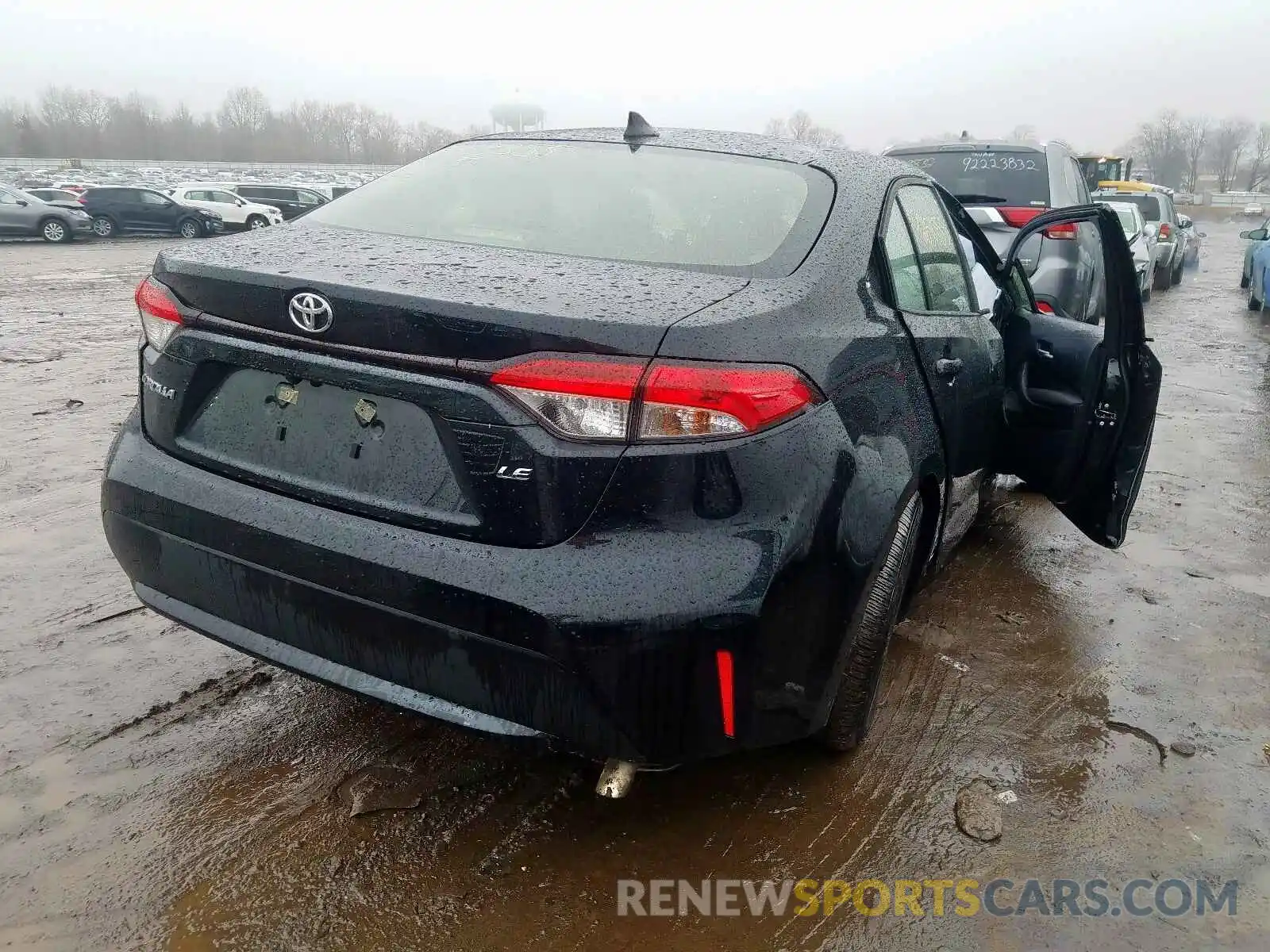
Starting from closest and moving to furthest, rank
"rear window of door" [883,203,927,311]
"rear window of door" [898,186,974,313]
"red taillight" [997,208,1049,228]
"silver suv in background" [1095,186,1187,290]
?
1. "rear window of door" [883,203,927,311]
2. "rear window of door" [898,186,974,313]
3. "red taillight" [997,208,1049,228]
4. "silver suv in background" [1095,186,1187,290]

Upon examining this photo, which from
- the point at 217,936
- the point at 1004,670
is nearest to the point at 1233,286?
the point at 1004,670

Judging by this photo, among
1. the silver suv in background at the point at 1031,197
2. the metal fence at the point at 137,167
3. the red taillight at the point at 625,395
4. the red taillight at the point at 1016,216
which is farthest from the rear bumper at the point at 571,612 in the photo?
the metal fence at the point at 137,167

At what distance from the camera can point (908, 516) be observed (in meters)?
2.46

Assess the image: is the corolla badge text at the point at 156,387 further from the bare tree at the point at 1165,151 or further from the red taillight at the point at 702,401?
the bare tree at the point at 1165,151

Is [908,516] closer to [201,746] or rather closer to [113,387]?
[201,746]

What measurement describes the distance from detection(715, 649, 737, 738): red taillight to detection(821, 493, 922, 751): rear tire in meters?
0.43

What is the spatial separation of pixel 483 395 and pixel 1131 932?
182cm

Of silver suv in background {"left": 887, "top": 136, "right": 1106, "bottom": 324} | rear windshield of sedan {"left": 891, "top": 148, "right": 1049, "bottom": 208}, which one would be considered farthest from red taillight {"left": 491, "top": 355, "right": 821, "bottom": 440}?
rear windshield of sedan {"left": 891, "top": 148, "right": 1049, "bottom": 208}

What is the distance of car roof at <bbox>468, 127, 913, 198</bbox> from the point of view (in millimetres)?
2711

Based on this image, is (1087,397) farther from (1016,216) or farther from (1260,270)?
(1260,270)

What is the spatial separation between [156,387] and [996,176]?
279 inches

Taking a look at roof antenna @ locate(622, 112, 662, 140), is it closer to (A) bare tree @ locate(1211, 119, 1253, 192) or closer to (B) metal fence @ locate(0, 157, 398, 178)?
(B) metal fence @ locate(0, 157, 398, 178)

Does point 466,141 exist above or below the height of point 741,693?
above

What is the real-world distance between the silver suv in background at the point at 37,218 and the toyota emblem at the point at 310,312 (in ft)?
74.4
